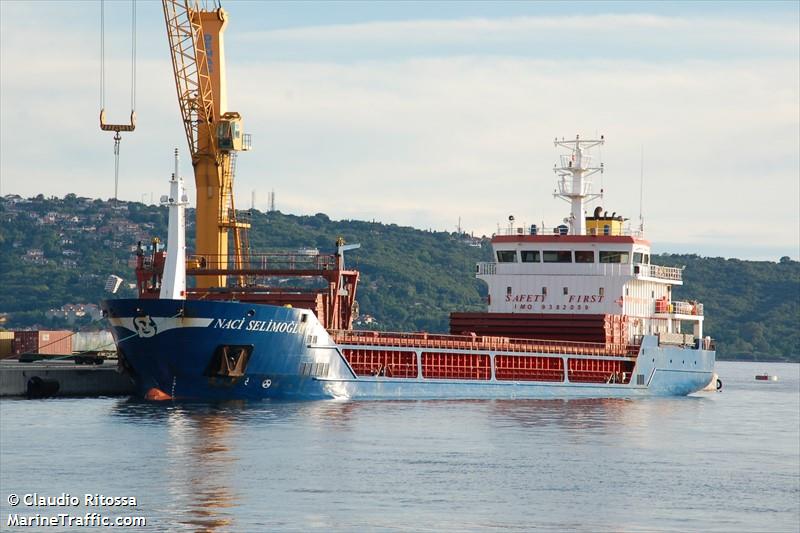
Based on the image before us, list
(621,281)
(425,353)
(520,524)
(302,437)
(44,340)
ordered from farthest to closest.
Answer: (44,340), (621,281), (425,353), (302,437), (520,524)

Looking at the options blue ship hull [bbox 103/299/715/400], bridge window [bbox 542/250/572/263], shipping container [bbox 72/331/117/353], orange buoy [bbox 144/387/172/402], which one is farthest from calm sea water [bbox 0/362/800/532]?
shipping container [bbox 72/331/117/353]

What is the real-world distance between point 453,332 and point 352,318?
9812 mm

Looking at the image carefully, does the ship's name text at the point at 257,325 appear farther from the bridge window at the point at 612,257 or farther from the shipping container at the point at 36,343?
the shipping container at the point at 36,343

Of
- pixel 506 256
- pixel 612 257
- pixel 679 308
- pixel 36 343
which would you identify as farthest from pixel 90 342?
pixel 679 308

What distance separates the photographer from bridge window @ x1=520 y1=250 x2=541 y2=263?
260ft

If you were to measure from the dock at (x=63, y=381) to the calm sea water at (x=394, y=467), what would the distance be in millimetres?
3040

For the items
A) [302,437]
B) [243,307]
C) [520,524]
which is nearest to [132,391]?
[243,307]

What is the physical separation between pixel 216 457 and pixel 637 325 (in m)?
40.8

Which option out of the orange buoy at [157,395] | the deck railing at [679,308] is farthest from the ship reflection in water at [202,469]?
the deck railing at [679,308]

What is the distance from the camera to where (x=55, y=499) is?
37656mm

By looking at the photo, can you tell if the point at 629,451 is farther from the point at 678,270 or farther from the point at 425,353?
the point at 678,270

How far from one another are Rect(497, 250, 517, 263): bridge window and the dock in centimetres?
2122

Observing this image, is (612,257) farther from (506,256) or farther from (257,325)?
(257,325)

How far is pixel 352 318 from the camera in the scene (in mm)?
70500
